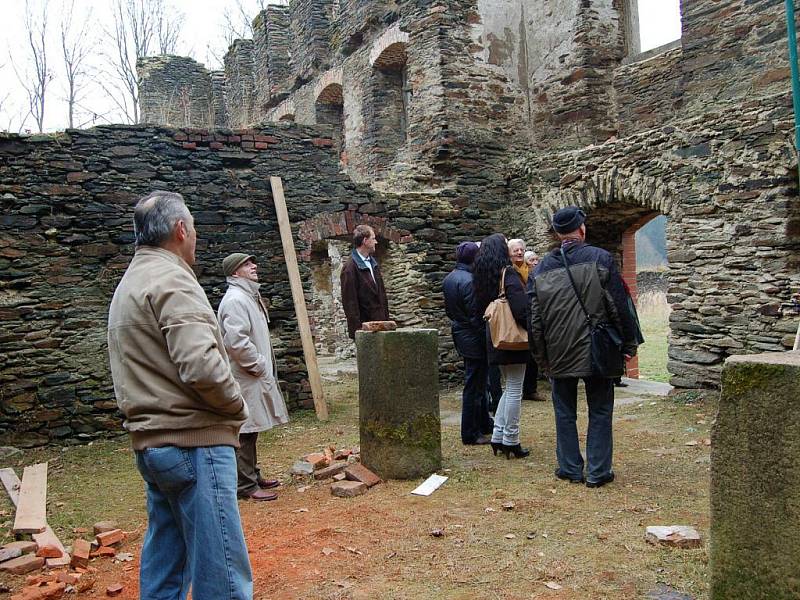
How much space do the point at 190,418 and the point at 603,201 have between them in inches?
290

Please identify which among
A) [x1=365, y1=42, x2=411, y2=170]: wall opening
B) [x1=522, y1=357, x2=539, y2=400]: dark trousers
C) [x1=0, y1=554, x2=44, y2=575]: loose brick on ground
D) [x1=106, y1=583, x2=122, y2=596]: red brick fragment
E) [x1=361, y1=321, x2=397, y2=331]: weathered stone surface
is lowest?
[x1=522, y1=357, x2=539, y2=400]: dark trousers

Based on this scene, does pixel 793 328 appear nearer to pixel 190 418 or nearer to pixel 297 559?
pixel 297 559

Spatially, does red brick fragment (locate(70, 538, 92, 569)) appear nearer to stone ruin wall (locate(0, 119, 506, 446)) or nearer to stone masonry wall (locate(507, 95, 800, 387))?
stone ruin wall (locate(0, 119, 506, 446))

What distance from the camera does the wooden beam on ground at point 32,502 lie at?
4.23 meters

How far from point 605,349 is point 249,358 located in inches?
92.5

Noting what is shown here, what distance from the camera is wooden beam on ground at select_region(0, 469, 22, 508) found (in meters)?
5.09

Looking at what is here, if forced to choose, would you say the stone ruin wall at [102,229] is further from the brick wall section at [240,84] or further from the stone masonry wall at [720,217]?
the brick wall section at [240,84]

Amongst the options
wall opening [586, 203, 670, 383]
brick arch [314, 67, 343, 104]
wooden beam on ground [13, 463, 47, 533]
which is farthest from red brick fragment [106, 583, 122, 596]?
brick arch [314, 67, 343, 104]

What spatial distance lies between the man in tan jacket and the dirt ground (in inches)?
39.9

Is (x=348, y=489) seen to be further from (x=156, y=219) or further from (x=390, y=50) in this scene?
(x=390, y=50)

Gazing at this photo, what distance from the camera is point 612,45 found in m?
10.2

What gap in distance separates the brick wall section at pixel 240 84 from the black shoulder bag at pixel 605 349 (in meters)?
14.3

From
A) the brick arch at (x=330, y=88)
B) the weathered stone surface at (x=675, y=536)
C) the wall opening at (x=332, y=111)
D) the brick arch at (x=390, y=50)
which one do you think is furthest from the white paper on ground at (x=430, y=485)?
the wall opening at (x=332, y=111)

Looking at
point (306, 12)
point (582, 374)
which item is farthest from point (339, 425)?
point (306, 12)
